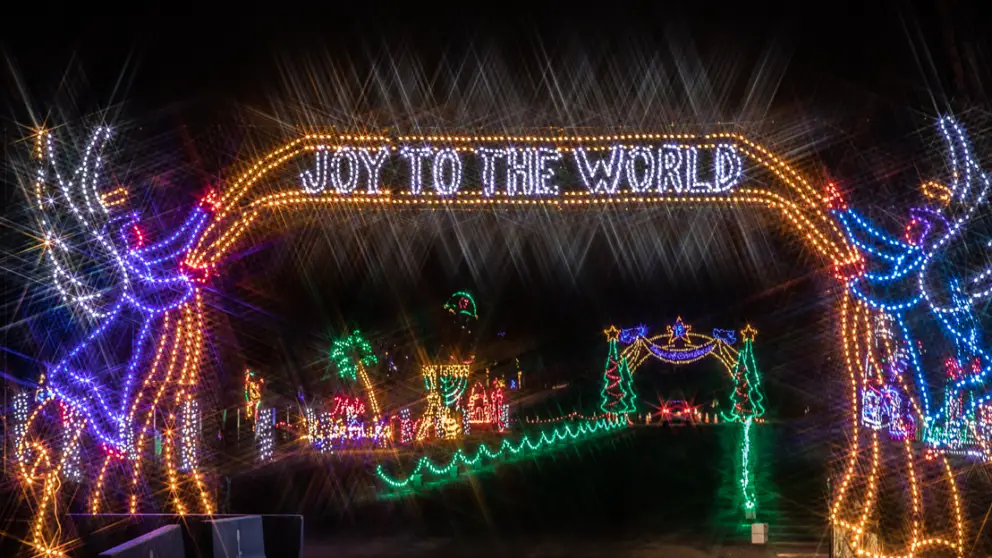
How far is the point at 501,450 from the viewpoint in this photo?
1967 centimetres

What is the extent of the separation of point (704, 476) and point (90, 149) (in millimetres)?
12210

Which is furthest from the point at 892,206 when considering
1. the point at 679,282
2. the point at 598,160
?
the point at 679,282

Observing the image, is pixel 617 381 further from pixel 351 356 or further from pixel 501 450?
pixel 351 356

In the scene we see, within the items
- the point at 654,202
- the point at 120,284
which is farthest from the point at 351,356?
the point at 654,202

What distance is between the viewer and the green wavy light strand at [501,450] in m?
14.6

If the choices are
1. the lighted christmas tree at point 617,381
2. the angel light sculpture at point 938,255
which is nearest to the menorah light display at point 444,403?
the lighted christmas tree at point 617,381

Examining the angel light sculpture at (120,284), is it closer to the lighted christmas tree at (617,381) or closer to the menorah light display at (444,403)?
the menorah light display at (444,403)

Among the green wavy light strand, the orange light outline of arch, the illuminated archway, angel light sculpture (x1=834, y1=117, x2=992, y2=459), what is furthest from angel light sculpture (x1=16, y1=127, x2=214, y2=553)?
the illuminated archway

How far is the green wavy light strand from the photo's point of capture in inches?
576

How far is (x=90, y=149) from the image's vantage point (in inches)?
283

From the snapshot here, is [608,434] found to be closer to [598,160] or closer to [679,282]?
[679,282]

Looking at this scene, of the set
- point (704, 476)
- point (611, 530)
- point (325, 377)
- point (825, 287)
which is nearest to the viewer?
point (825, 287)

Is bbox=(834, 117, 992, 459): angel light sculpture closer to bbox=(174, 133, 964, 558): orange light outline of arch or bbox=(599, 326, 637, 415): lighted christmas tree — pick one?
bbox=(174, 133, 964, 558): orange light outline of arch

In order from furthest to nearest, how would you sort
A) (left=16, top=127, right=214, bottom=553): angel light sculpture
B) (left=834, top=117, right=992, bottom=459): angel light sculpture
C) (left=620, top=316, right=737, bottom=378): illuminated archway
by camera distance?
(left=620, top=316, right=737, bottom=378): illuminated archway, (left=16, top=127, right=214, bottom=553): angel light sculpture, (left=834, top=117, right=992, bottom=459): angel light sculpture
